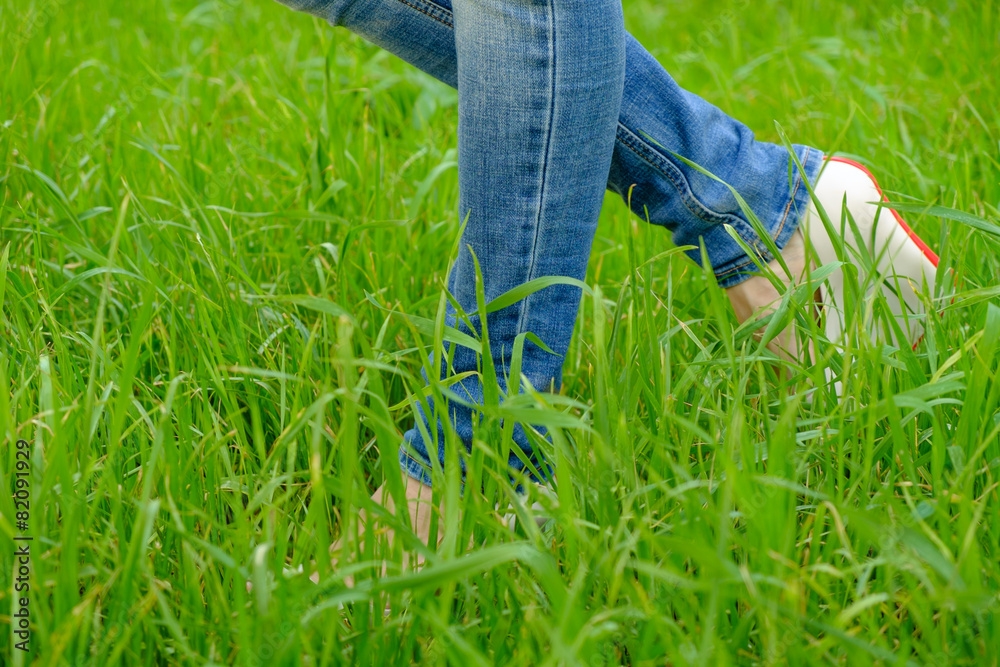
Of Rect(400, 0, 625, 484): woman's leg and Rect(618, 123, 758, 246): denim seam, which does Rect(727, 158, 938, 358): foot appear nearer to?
Rect(618, 123, 758, 246): denim seam

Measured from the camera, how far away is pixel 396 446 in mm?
646

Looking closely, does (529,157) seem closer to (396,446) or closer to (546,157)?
(546,157)

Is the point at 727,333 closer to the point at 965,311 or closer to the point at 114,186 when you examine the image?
the point at 965,311

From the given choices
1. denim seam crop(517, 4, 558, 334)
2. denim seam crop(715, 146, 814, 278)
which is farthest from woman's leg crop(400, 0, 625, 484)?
denim seam crop(715, 146, 814, 278)

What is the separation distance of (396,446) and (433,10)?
466 millimetres

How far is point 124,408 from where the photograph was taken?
2.11ft

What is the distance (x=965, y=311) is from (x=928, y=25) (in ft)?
4.92

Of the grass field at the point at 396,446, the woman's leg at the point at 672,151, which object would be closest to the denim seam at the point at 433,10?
the woman's leg at the point at 672,151

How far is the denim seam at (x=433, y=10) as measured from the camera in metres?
0.84

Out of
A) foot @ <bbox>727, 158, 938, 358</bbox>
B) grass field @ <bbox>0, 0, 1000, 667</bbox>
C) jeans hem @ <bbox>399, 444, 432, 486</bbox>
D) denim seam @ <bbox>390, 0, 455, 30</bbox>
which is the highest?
denim seam @ <bbox>390, 0, 455, 30</bbox>

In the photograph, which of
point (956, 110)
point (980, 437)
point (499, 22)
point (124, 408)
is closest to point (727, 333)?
point (980, 437)

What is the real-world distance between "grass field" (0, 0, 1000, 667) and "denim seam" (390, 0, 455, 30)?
0.90ft

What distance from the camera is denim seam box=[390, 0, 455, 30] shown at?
841mm

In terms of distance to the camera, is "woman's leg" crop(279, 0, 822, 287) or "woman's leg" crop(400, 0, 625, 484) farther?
"woman's leg" crop(279, 0, 822, 287)
